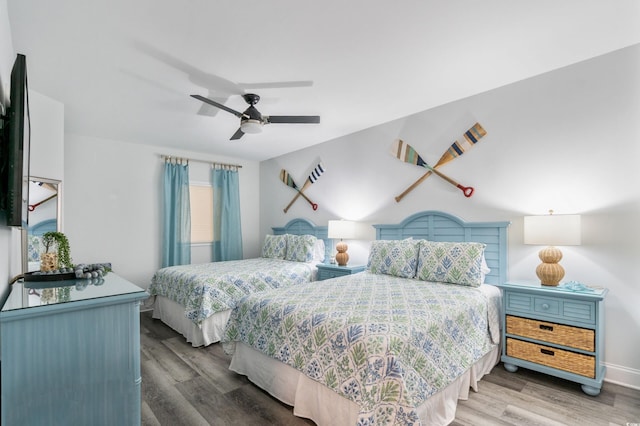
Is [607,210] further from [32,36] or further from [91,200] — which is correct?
[91,200]

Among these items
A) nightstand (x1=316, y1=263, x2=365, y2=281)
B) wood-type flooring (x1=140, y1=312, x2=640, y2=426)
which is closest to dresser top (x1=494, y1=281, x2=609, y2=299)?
wood-type flooring (x1=140, y1=312, x2=640, y2=426)

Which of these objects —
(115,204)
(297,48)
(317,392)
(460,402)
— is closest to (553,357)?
(460,402)

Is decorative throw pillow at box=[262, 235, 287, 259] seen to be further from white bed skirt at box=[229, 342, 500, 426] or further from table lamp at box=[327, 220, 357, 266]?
white bed skirt at box=[229, 342, 500, 426]

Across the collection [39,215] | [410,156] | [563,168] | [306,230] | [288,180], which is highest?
[410,156]

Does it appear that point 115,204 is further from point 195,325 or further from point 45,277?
point 45,277

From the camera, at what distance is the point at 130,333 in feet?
4.91

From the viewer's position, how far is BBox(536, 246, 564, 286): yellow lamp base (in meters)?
2.59

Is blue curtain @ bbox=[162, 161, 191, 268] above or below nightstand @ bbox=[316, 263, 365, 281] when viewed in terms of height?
above

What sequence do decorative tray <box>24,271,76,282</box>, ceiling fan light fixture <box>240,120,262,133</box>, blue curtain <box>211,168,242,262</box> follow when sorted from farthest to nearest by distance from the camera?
1. blue curtain <box>211,168,242,262</box>
2. ceiling fan light fixture <box>240,120,262,133</box>
3. decorative tray <box>24,271,76,282</box>

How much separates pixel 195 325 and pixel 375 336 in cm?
241

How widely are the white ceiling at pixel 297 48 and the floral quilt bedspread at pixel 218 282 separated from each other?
1917 millimetres

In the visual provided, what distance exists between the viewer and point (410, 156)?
3838 mm

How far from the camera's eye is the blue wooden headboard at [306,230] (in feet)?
16.1

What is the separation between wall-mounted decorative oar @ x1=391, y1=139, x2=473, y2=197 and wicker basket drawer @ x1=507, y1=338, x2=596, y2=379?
1538 millimetres
